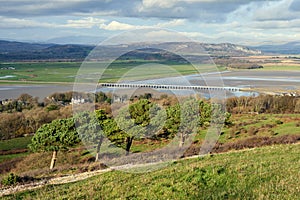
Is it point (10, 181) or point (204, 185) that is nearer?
point (204, 185)

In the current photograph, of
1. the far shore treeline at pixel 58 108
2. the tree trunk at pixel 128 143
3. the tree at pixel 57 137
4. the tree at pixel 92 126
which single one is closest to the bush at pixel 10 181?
the tree at pixel 92 126

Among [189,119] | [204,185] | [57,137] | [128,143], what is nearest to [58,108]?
[57,137]

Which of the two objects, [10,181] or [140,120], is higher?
[140,120]

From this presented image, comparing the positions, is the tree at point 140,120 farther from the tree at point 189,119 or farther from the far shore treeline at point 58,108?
the far shore treeline at point 58,108

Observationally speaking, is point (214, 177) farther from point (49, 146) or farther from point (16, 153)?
point (16, 153)

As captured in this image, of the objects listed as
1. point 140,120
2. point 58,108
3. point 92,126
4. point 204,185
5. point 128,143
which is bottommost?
point 58,108

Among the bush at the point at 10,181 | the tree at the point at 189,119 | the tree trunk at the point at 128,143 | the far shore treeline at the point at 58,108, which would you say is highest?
the tree at the point at 189,119

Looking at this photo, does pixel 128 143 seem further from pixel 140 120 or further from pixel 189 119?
pixel 140 120
